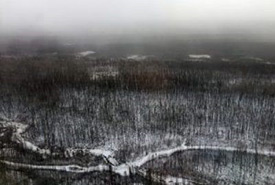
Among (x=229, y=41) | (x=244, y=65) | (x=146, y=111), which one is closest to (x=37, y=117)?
(x=146, y=111)

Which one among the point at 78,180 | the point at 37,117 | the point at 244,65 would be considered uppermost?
the point at 244,65

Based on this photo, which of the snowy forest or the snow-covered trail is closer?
the snow-covered trail

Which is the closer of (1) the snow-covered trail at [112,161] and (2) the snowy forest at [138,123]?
(1) the snow-covered trail at [112,161]

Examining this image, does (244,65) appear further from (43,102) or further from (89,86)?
(43,102)

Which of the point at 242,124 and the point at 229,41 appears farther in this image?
A: the point at 229,41

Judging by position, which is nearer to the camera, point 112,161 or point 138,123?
point 112,161

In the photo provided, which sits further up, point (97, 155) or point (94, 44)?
point (94, 44)

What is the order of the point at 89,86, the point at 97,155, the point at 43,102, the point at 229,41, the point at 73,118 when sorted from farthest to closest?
the point at 229,41 → the point at 89,86 → the point at 43,102 → the point at 73,118 → the point at 97,155

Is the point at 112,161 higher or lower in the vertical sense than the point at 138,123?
lower
